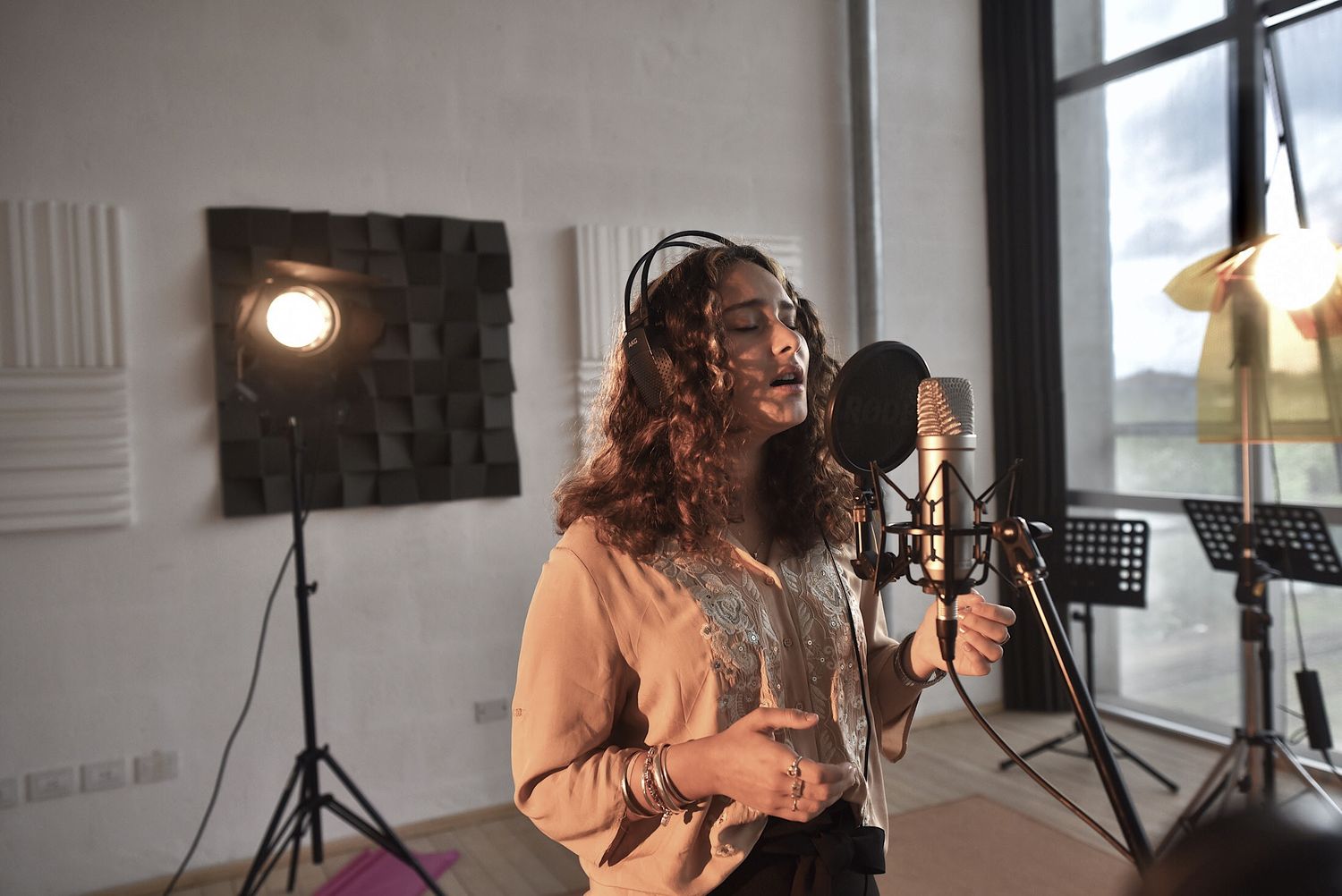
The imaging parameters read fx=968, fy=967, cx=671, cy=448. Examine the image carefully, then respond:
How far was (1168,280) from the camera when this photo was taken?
414 centimetres

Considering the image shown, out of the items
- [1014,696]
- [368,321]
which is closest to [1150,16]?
[1014,696]

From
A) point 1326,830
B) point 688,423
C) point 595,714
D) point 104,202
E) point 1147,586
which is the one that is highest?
point 104,202

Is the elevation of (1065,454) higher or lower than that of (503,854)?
higher

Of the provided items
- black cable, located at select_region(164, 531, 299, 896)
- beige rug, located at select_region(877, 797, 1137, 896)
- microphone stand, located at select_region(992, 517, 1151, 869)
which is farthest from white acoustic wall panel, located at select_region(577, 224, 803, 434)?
microphone stand, located at select_region(992, 517, 1151, 869)

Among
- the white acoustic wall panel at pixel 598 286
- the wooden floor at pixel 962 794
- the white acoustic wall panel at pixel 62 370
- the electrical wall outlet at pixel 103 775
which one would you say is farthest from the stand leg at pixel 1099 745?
the electrical wall outlet at pixel 103 775

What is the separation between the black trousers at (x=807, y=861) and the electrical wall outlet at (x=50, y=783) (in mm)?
2714

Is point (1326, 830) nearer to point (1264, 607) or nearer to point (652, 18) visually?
point (1264, 607)

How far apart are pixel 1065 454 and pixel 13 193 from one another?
435cm

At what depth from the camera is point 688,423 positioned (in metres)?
1.30

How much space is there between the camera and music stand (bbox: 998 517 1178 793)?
379 centimetres

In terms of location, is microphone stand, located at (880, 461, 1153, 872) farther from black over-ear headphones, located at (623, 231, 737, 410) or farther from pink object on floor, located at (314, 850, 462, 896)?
pink object on floor, located at (314, 850, 462, 896)

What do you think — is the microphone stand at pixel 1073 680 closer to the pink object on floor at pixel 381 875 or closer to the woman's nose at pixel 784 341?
the woman's nose at pixel 784 341

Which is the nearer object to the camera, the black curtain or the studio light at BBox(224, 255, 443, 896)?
the studio light at BBox(224, 255, 443, 896)

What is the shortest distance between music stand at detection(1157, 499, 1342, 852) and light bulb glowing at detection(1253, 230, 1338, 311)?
691 mm
